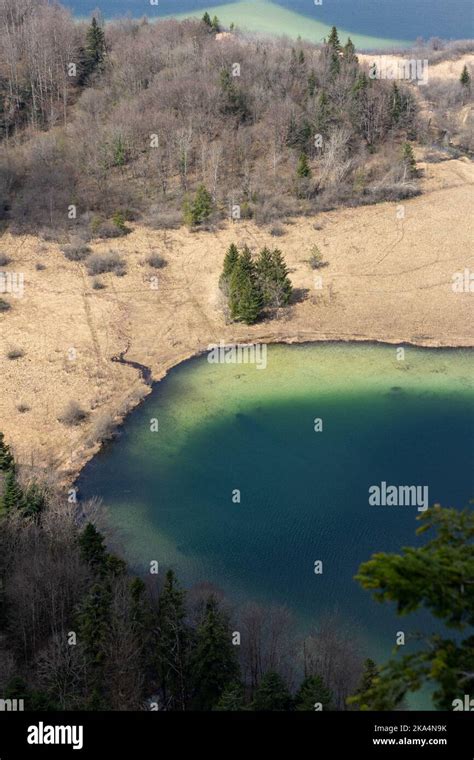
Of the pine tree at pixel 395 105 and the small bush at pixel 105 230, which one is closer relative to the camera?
the small bush at pixel 105 230

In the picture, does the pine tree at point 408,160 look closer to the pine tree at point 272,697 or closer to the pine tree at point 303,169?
the pine tree at point 303,169

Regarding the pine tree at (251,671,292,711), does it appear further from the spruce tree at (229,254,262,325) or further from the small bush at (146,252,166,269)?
the small bush at (146,252,166,269)

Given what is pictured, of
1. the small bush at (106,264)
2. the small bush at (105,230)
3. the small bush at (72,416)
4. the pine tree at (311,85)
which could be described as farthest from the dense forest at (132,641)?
the pine tree at (311,85)

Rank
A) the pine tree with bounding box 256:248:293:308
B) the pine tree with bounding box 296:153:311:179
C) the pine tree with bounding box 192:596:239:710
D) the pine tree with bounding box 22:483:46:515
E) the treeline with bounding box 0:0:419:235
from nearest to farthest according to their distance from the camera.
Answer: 1. the pine tree with bounding box 192:596:239:710
2. the pine tree with bounding box 22:483:46:515
3. the pine tree with bounding box 256:248:293:308
4. the treeline with bounding box 0:0:419:235
5. the pine tree with bounding box 296:153:311:179

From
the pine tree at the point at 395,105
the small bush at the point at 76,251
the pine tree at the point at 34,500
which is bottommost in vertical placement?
the pine tree at the point at 34,500

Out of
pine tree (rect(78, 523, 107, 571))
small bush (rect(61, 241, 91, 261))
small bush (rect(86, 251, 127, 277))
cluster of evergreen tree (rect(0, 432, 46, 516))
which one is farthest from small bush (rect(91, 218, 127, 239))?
pine tree (rect(78, 523, 107, 571))

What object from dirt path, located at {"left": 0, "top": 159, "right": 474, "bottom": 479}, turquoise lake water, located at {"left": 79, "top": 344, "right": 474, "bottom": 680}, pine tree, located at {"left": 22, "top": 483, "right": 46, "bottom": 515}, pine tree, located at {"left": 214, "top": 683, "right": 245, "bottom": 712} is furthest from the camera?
dirt path, located at {"left": 0, "top": 159, "right": 474, "bottom": 479}

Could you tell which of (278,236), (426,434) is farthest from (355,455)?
(278,236)
